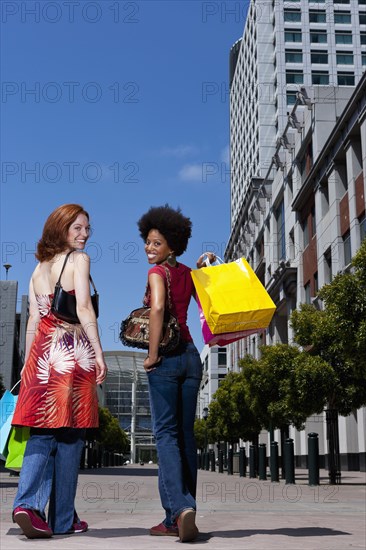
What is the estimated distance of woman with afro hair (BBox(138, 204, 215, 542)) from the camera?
4359 mm

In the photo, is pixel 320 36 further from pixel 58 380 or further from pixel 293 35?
pixel 58 380

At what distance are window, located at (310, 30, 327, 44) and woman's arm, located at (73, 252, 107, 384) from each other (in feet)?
253

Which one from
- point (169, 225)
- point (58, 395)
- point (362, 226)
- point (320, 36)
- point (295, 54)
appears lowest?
point (58, 395)

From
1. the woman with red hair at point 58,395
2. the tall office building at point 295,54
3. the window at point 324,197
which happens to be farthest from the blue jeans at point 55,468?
the tall office building at point 295,54

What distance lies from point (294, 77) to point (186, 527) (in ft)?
249

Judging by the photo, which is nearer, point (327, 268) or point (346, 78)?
point (327, 268)

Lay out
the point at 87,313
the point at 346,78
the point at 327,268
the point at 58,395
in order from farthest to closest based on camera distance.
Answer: the point at 346,78 < the point at 327,268 < the point at 87,313 < the point at 58,395

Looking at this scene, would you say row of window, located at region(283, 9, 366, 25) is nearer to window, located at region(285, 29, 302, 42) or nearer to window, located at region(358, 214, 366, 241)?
window, located at region(285, 29, 302, 42)

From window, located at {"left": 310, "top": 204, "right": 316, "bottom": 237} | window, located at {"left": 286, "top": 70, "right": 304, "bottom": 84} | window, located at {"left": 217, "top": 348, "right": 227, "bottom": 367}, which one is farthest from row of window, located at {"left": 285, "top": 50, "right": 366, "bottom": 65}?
window, located at {"left": 217, "top": 348, "right": 227, "bottom": 367}

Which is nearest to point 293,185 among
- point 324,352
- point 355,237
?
point 355,237

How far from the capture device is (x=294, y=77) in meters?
75.8

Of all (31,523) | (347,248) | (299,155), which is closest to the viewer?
(31,523)

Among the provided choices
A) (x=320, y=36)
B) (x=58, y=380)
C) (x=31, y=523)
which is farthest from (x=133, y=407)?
(x=31, y=523)

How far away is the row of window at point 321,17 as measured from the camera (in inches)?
3027
